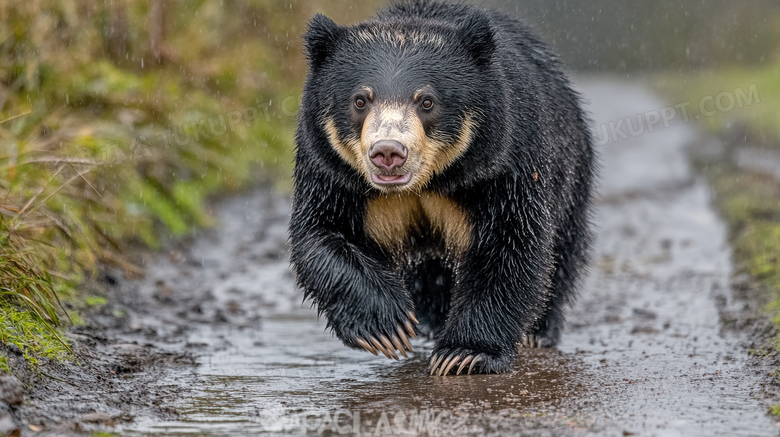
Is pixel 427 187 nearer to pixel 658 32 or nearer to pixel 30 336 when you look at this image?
pixel 30 336

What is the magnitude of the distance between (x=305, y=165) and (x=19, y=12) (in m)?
4.74

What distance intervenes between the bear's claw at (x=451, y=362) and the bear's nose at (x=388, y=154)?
1.16 m

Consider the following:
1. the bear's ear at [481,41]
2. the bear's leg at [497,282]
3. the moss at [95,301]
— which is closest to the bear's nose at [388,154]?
the bear's leg at [497,282]

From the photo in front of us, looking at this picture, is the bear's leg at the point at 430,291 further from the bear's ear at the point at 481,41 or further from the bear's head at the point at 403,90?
the bear's ear at the point at 481,41

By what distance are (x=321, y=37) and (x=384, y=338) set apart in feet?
5.59

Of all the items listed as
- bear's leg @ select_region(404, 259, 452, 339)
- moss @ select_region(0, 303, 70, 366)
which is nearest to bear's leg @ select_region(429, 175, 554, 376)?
bear's leg @ select_region(404, 259, 452, 339)

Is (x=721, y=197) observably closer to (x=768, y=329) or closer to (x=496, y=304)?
(x=768, y=329)

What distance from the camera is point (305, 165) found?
558 cm

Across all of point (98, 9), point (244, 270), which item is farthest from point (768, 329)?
point (98, 9)

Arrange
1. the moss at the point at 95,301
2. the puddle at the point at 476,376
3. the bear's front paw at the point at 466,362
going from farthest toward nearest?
the moss at the point at 95,301 → the bear's front paw at the point at 466,362 → the puddle at the point at 476,376

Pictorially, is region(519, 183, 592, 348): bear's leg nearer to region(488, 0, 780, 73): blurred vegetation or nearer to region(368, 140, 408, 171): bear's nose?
region(368, 140, 408, 171): bear's nose

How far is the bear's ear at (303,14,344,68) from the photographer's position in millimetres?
5387

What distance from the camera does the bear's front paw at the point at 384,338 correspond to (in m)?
5.22

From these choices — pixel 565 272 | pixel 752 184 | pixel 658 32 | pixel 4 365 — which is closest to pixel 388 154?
pixel 4 365
